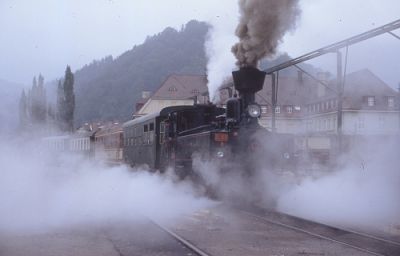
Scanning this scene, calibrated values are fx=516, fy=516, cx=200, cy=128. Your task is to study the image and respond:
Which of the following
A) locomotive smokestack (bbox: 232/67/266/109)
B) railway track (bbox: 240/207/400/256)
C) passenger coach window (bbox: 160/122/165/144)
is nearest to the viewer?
railway track (bbox: 240/207/400/256)

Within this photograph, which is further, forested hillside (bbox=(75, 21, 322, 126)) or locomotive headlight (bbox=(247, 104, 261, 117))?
forested hillside (bbox=(75, 21, 322, 126))

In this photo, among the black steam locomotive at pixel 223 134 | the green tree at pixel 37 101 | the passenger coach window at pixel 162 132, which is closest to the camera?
the black steam locomotive at pixel 223 134

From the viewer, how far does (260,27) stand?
14180mm

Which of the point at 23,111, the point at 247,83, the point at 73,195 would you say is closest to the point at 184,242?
the point at 247,83

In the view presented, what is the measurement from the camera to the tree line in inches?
625

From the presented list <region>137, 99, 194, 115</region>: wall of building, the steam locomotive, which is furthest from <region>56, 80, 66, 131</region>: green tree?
<region>137, 99, 194, 115</region>: wall of building

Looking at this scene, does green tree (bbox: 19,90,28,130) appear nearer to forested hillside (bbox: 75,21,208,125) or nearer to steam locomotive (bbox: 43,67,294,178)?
steam locomotive (bbox: 43,67,294,178)

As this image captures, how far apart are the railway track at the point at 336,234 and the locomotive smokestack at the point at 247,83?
295 cm

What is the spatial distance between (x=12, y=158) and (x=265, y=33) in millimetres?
8726

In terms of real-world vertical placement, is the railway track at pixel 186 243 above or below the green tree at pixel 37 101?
below

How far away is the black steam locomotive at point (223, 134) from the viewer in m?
13.0

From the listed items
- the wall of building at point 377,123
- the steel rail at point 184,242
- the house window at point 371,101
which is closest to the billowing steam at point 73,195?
the steel rail at point 184,242

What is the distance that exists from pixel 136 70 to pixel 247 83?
227ft

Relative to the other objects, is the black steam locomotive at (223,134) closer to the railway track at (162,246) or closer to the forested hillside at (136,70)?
the railway track at (162,246)
